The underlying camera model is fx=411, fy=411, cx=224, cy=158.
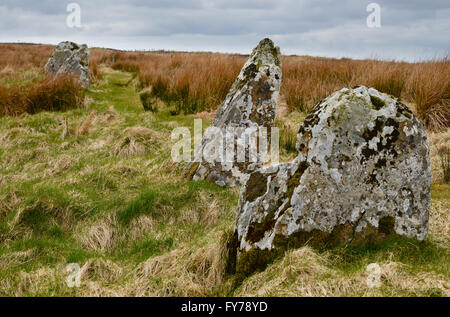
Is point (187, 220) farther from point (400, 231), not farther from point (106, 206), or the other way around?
point (400, 231)

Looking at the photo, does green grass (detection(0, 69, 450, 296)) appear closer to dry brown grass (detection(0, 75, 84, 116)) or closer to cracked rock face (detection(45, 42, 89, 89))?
dry brown grass (detection(0, 75, 84, 116))

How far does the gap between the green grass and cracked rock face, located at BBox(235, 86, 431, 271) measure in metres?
0.17

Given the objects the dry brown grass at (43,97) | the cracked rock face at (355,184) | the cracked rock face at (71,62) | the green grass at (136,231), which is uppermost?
the cracked rock face at (71,62)

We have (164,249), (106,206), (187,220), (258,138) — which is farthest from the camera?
(258,138)

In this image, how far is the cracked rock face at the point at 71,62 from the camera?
45.8 feet

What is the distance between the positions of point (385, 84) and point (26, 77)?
13.6m

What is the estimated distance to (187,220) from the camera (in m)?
5.23

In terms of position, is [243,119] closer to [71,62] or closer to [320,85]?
[320,85]

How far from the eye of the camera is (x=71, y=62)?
14.2 m

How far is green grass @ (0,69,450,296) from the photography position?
10.4 feet

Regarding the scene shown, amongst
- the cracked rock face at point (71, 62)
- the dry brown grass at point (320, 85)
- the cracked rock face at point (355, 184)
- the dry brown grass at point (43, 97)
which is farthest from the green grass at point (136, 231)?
the cracked rock face at point (71, 62)

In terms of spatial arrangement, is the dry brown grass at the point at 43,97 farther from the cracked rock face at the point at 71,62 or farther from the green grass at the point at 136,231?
the cracked rock face at the point at 71,62

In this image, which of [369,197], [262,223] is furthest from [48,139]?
[369,197]

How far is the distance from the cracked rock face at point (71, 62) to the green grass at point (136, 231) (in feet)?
15.8
